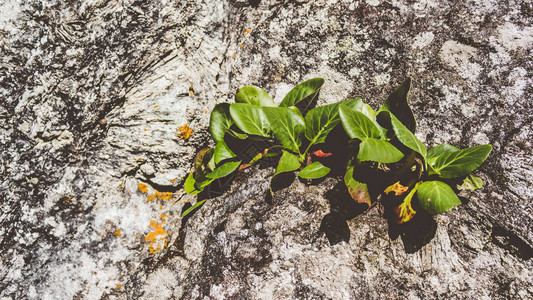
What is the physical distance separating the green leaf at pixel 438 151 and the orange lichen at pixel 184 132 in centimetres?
149

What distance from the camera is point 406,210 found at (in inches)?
61.0

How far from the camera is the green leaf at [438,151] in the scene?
1.62 meters

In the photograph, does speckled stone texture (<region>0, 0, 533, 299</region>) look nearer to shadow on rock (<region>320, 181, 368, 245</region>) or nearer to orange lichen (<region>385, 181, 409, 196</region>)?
shadow on rock (<region>320, 181, 368, 245</region>)

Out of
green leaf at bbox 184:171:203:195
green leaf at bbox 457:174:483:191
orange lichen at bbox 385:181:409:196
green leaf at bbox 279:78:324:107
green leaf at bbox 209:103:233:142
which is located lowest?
green leaf at bbox 457:174:483:191

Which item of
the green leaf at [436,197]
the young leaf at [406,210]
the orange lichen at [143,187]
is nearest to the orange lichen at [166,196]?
the orange lichen at [143,187]

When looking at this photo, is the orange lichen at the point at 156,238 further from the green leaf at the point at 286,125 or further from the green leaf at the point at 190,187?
the green leaf at the point at 286,125

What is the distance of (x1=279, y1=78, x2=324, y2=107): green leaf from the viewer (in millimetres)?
1892

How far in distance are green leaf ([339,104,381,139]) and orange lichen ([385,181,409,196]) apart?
0.93 ft

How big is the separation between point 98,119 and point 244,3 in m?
1.37

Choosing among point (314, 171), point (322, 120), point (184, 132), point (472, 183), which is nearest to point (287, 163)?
point (314, 171)

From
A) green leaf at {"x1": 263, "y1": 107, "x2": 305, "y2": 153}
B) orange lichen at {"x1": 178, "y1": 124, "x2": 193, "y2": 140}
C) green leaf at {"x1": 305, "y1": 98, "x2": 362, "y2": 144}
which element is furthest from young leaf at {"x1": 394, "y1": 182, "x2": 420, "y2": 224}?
orange lichen at {"x1": 178, "y1": 124, "x2": 193, "y2": 140}

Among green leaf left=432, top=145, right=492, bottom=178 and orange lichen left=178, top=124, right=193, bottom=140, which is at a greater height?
orange lichen left=178, top=124, right=193, bottom=140

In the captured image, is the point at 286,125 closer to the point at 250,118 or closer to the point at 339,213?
the point at 250,118

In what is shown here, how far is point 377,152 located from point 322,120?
0.48 metres
